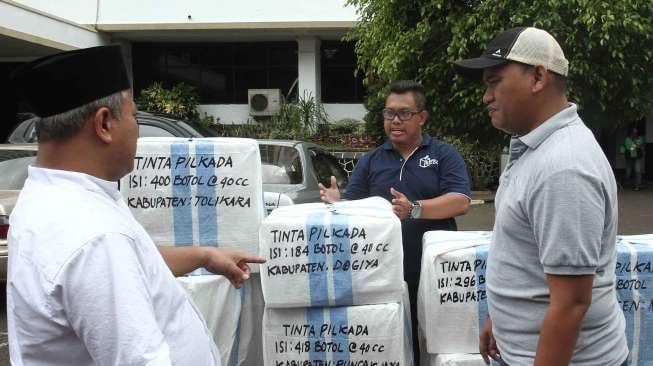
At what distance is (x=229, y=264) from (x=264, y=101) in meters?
15.1

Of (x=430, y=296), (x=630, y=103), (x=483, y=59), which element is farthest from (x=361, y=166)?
(x=630, y=103)

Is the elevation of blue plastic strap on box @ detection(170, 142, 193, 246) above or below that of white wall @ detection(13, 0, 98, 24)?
below

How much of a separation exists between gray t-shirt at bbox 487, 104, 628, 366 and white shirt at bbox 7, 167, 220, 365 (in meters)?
0.94

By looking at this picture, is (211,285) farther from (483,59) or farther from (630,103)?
(630,103)

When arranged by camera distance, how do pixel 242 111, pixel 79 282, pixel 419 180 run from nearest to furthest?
pixel 79 282 < pixel 419 180 < pixel 242 111

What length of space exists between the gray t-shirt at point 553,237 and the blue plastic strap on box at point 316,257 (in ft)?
3.45

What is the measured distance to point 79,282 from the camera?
122 cm

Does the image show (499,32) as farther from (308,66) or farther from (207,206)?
(308,66)

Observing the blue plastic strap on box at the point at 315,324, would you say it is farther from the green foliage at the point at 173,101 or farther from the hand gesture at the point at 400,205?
the green foliage at the point at 173,101

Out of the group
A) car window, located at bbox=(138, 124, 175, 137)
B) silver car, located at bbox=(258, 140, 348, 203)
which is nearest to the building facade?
car window, located at bbox=(138, 124, 175, 137)

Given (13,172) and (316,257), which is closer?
(316,257)

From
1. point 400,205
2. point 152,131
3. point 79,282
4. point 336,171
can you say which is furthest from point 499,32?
point 79,282

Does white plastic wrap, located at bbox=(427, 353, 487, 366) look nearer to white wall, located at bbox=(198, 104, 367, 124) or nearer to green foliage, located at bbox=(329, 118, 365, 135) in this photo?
green foliage, located at bbox=(329, 118, 365, 135)

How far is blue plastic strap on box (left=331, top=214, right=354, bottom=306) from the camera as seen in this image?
9.33ft
